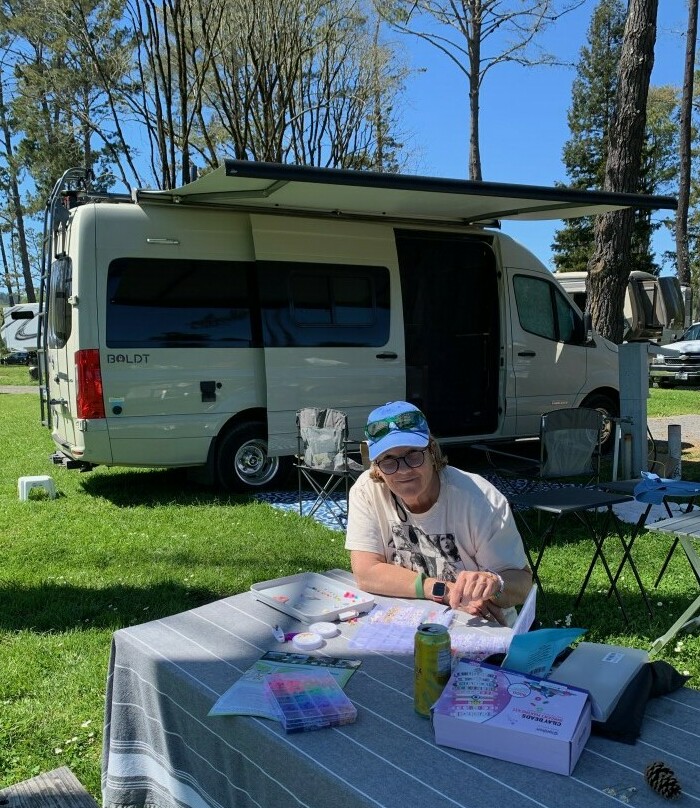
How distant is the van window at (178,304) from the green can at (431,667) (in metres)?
5.25

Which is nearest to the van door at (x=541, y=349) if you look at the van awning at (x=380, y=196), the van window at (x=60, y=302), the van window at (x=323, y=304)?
the van awning at (x=380, y=196)

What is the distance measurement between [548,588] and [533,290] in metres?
4.45

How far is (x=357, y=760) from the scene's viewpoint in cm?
143

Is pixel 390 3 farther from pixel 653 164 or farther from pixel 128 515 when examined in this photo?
pixel 653 164

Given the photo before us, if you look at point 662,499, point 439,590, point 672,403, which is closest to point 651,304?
point 672,403

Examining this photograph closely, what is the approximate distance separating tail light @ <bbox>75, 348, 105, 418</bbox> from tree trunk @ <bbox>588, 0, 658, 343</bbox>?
5623mm

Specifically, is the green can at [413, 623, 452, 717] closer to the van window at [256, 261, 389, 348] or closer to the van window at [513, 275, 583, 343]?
the van window at [256, 261, 389, 348]

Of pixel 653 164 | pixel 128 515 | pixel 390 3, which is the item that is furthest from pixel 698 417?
pixel 653 164

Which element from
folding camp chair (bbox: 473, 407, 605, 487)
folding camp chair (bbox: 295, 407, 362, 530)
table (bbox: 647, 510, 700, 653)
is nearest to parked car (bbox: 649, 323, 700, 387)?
folding camp chair (bbox: 473, 407, 605, 487)

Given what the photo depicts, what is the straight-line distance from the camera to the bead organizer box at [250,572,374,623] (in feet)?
7.14

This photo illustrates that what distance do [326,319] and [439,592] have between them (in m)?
5.13

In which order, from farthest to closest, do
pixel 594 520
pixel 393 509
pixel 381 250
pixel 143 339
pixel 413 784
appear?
pixel 381 250, pixel 143 339, pixel 594 520, pixel 393 509, pixel 413 784

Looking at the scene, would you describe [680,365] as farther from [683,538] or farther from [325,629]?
[325,629]

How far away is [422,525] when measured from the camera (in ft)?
8.23
